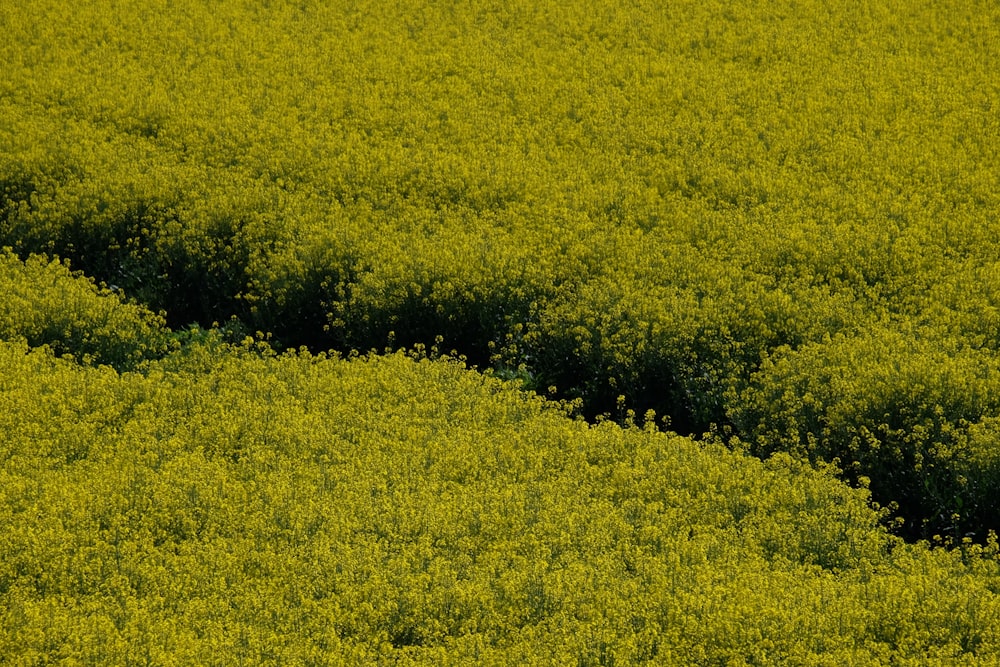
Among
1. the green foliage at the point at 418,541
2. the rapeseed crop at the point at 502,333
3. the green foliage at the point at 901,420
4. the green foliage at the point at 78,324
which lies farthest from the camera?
the green foliage at the point at 78,324

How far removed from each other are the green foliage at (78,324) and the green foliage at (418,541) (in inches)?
44.3

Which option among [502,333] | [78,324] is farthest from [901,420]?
[78,324]

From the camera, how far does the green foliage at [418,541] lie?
6.05 m

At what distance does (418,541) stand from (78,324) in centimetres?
493

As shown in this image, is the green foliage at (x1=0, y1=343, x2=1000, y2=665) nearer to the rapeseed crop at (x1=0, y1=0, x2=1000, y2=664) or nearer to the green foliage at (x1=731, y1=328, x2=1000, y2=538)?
the rapeseed crop at (x1=0, y1=0, x2=1000, y2=664)

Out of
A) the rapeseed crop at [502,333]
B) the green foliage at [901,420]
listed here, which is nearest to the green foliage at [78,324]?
the rapeseed crop at [502,333]

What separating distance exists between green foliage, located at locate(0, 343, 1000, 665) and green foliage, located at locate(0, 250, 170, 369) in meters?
1.12

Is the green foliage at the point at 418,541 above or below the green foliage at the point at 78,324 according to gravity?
above

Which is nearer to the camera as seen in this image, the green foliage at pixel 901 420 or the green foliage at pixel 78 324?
the green foliage at pixel 901 420

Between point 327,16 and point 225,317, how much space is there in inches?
335

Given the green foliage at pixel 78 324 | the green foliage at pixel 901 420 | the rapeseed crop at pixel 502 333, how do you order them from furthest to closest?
the green foliage at pixel 78 324 < the green foliage at pixel 901 420 < the rapeseed crop at pixel 502 333

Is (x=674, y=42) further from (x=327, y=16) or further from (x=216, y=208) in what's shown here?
(x=216, y=208)

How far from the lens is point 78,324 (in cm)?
1056

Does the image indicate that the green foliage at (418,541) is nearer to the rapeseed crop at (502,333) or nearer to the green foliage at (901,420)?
the rapeseed crop at (502,333)
